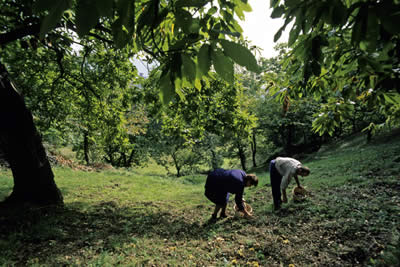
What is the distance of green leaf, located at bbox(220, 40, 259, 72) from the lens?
903 mm

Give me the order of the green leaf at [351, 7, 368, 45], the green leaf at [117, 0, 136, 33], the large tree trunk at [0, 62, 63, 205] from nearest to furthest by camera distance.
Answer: the green leaf at [117, 0, 136, 33]
the green leaf at [351, 7, 368, 45]
the large tree trunk at [0, 62, 63, 205]

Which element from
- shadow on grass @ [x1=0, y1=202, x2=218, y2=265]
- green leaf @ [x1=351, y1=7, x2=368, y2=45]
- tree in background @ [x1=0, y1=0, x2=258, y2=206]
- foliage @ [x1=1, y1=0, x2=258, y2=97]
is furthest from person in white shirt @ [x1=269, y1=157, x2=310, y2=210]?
foliage @ [x1=1, y1=0, x2=258, y2=97]

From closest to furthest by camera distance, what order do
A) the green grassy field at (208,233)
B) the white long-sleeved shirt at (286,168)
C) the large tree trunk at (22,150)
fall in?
the green grassy field at (208,233), the large tree trunk at (22,150), the white long-sleeved shirt at (286,168)

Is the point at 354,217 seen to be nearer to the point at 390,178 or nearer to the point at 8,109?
the point at 390,178

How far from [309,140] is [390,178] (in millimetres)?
23580

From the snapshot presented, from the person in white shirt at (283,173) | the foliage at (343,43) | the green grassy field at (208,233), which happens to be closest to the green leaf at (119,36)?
the foliage at (343,43)

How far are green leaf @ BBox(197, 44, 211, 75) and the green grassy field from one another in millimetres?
3429

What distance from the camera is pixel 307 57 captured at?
1567mm

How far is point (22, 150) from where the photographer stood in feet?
15.4

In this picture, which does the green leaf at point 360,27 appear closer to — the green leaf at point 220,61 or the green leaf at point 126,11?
the green leaf at point 220,61

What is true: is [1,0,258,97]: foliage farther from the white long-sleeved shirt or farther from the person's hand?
the white long-sleeved shirt

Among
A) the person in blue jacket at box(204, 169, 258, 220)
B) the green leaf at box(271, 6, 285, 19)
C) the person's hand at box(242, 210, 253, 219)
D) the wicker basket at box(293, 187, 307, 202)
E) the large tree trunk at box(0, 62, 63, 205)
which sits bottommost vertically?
the person's hand at box(242, 210, 253, 219)

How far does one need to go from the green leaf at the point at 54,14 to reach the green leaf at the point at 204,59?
55 centimetres

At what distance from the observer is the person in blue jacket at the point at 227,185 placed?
5.49 meters
